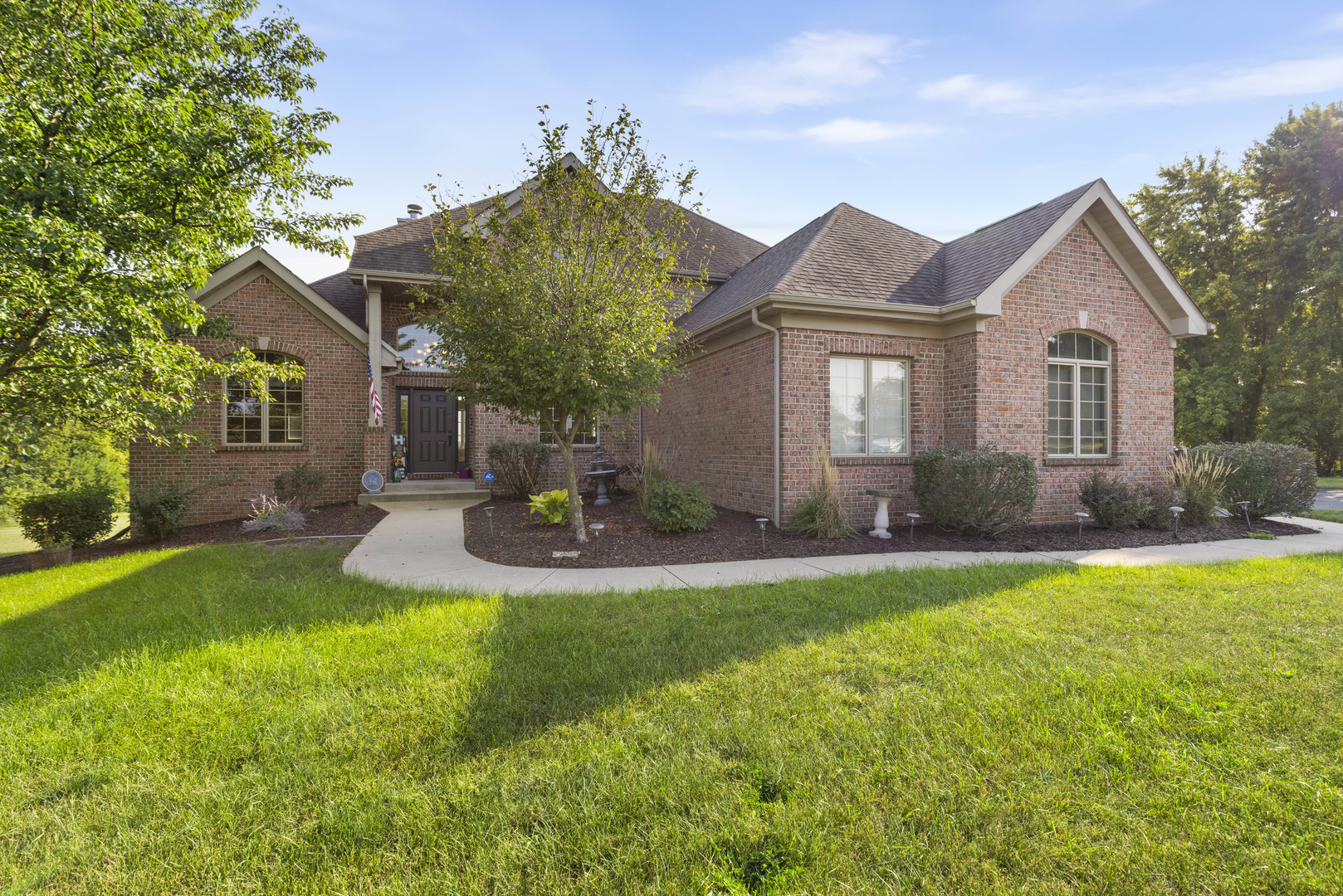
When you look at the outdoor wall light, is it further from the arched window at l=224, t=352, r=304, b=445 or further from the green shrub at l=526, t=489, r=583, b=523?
the arched window at l=224, t=352, r=304, b=445

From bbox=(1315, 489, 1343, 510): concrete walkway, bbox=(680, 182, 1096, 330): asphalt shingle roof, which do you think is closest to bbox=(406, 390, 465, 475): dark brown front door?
bbox=(680, 182, 1096, 330): asphalt shingle roof

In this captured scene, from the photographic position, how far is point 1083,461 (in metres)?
9.48

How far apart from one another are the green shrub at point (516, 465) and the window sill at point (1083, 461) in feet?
31.1

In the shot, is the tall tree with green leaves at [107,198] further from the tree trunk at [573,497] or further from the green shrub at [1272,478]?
the green shrub at [1272,478]

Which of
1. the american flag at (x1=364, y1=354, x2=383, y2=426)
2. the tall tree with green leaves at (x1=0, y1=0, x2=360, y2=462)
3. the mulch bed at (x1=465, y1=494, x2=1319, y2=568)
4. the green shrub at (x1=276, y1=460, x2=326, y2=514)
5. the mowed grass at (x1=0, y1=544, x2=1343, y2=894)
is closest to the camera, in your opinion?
the mowed grass at (x1=0, y1=544, x2=1343, y2=894)

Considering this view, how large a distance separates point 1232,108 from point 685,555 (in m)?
9.47

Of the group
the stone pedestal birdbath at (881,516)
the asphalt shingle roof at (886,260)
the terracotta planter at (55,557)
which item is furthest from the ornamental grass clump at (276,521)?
the stone pedestal birdbath at (881,516)

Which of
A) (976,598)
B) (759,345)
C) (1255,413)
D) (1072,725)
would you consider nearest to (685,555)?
(976,598)

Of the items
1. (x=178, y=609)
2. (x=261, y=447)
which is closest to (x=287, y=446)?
(x=261, y=447)

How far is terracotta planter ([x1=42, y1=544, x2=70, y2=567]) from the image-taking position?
8527 millimetres

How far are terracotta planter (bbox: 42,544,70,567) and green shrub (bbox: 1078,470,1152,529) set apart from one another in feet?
51.4

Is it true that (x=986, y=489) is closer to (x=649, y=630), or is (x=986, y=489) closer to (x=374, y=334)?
(x=649, y=630)

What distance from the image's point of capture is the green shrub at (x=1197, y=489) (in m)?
9.11

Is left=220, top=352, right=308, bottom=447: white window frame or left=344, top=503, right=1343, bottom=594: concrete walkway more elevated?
left=220, top=352, right=308, bottom=447: white window frame
